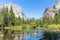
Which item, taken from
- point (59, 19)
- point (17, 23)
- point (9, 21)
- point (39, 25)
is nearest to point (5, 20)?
point (9, 21)

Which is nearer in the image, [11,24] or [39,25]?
[11,24]

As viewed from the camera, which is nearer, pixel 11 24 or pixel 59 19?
pixel 11 24

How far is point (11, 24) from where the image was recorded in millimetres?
117938

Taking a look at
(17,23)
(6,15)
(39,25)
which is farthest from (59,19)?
(6,15)

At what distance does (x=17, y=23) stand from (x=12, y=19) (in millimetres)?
6415

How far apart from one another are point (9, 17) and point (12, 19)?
2.60 m

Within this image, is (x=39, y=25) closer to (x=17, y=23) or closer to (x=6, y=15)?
(x=17, y=23)

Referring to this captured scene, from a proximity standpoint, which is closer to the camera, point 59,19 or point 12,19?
point 12,19

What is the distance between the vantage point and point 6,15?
392 ft

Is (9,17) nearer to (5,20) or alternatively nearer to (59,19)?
(5,20)

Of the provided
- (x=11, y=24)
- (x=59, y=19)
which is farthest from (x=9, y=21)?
(x=59, y=19)

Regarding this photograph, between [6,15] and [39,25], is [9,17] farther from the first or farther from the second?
[39,25]

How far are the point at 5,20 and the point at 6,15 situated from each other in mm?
4353

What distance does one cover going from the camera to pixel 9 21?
117375 millimetres
